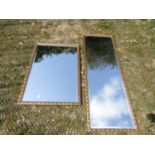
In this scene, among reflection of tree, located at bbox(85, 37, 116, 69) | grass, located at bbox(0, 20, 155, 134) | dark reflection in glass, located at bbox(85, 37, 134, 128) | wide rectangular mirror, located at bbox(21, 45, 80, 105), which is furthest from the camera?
reflection of tree, located at bbox(85, 37, 116, 69)

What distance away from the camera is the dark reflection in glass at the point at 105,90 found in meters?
5.90

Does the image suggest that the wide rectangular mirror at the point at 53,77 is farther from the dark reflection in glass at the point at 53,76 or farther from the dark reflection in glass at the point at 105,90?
the dark reflection in glass at the point at 105,90

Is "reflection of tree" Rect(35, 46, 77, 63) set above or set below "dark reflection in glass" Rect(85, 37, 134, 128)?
above

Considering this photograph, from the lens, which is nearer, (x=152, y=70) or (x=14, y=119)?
(x=14, y=119)

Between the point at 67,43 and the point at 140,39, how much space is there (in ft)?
7.95

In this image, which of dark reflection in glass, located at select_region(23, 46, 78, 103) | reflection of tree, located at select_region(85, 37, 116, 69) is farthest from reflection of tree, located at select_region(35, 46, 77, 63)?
reflection of tree, located at select_region(85, 37, 116, 69)

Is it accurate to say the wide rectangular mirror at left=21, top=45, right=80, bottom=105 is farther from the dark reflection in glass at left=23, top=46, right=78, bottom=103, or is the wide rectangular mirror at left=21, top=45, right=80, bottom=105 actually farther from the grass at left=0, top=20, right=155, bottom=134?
the grass at left=0, top=20, right=155, bottom=134

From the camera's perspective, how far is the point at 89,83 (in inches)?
264

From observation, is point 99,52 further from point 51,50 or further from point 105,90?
point 105,90

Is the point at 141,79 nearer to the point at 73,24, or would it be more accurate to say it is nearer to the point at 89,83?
the point at 89,83

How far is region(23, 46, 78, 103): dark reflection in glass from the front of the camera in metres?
6.31

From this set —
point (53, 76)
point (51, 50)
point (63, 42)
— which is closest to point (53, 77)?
point (53, 76)

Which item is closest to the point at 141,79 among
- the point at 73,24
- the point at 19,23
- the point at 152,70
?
the point at 152,70

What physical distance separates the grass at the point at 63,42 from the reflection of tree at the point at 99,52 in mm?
280
